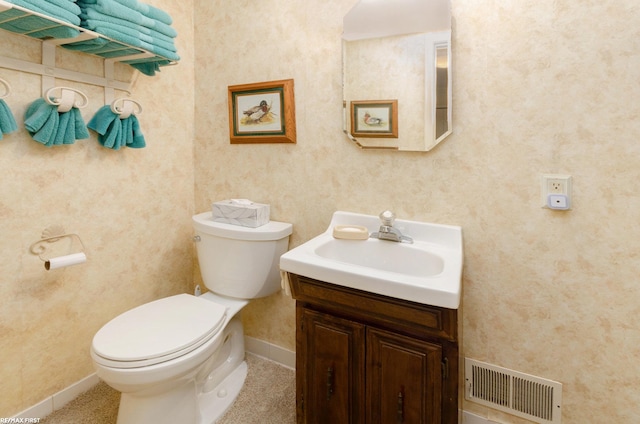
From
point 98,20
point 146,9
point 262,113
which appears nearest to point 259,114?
point 262,113

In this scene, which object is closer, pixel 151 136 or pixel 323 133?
pixel 323 133

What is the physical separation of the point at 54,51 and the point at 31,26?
219mm

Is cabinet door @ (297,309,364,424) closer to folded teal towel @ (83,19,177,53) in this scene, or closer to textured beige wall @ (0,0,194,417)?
textured beige wall @ (0,0,194,417)

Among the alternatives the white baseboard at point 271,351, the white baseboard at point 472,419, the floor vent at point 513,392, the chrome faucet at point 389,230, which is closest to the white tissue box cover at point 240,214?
the chrome faucet at point 389,230

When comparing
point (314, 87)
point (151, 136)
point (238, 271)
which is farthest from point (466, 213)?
point (151, 136)

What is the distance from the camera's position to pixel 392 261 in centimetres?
137

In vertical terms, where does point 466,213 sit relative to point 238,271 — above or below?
above

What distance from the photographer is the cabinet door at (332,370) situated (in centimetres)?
115

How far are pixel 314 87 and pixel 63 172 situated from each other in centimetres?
119

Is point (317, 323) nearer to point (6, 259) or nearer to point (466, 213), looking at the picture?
point (466, 213)

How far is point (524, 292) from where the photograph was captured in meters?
1.27

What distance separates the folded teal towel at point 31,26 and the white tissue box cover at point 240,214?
2.90 ft

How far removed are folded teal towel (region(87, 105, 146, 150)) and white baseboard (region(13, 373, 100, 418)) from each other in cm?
114

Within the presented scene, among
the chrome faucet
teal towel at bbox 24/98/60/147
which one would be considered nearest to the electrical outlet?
the chrome faucet
